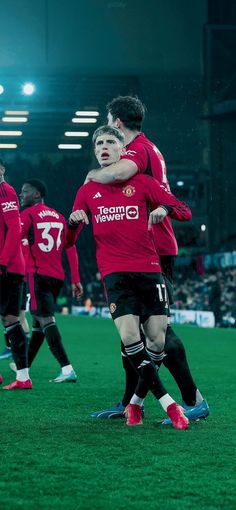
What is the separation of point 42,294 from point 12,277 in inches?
23.9

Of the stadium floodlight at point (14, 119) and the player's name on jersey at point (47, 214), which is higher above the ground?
the stadium floodlight at point (14, 119)

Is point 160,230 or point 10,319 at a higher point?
point 160,230

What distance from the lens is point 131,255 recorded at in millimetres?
5902

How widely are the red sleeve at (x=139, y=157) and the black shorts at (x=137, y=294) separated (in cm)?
64

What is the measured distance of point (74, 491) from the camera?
393 cm

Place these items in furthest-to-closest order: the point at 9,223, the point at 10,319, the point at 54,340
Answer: the point at 54,340 → the point at 10,319 → the point at 9,223

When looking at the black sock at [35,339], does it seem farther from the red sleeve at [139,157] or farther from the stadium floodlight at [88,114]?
the stadium floodlight at [88,114]

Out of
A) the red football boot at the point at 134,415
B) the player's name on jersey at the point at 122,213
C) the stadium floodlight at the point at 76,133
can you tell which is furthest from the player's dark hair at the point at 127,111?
the stadium floodlight at the point at 76,133

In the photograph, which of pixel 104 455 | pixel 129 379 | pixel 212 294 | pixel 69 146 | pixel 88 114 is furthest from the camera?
pixel 69 146

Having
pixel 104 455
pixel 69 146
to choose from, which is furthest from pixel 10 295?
pixel 69 146

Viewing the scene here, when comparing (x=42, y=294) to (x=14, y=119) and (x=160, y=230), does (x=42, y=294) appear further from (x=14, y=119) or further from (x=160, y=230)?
(x=14, y=119)

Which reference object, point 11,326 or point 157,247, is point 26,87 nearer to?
point 11,326

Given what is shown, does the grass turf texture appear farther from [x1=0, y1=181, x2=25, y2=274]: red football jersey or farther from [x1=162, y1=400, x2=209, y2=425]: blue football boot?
[x1=0, y1=181, x2=25, y2=274]: red football jersey

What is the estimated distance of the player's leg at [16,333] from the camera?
803cm
